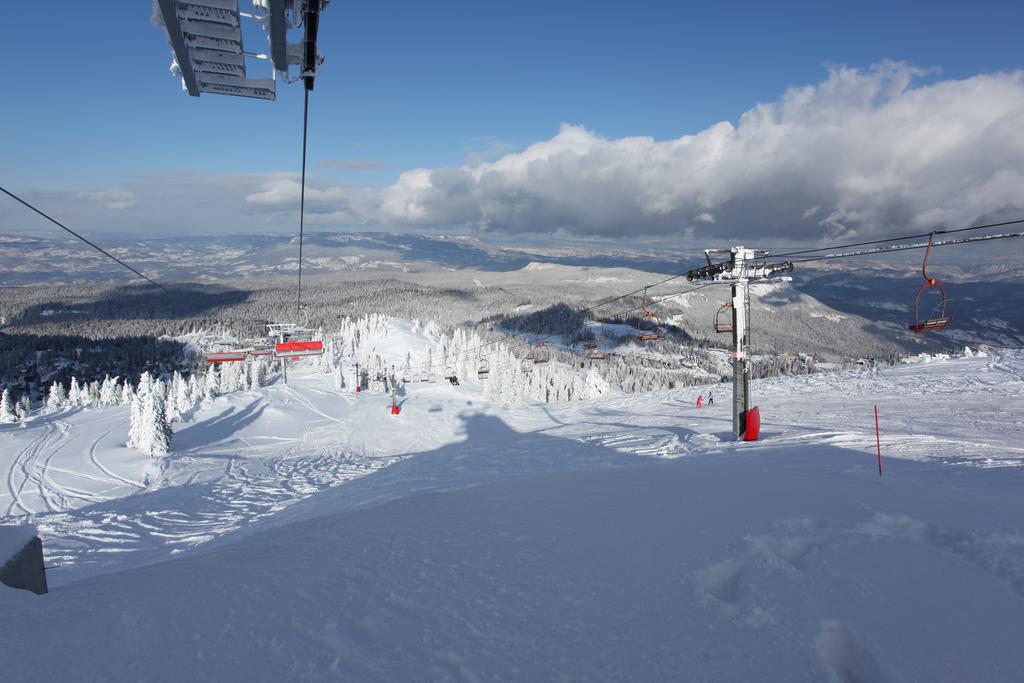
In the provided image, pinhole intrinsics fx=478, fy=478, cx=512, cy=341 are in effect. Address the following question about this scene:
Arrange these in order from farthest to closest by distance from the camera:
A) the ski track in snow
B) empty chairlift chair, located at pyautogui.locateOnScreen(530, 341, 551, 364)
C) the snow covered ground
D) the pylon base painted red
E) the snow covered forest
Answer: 1. the snow covered forest
2. empty chairlift chair, located at pyautogui.locateOnScreen(530, 341, 551, 364)
3. the pylon base painted red
4. the ski track in snow
5. the snow covered ground

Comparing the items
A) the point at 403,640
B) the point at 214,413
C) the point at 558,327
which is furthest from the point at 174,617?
the point at 558,327

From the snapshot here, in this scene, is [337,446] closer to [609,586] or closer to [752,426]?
[752,426]

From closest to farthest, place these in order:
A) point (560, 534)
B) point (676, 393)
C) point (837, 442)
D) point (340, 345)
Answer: point (560, 534) → point (837, 442) → point (676, 393) → point (340, 345)

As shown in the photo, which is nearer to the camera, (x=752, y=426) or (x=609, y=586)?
(x=609, y=586)

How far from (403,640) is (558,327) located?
179 metres

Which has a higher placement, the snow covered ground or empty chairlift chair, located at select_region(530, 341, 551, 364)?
empty chairlift chair, located at select_region(530, 341, 551, 364)

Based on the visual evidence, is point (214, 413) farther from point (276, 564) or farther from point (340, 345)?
point (340, 345)

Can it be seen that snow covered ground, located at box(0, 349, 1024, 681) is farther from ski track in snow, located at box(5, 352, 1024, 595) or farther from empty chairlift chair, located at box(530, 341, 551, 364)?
empty chairlift chair, located at box(530, 341, 551, 364)

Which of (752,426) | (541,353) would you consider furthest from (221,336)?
(752,426)

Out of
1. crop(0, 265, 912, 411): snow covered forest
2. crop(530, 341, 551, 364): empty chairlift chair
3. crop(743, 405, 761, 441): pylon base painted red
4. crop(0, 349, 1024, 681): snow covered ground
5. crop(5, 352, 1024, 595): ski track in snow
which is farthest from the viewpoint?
crop(0, 265, 912, 411): snow covered forest

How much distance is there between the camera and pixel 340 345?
433ft

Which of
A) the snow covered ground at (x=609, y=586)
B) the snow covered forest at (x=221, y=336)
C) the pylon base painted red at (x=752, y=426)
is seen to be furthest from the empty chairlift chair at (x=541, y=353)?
the snow covered ground at (x=609, y=586)

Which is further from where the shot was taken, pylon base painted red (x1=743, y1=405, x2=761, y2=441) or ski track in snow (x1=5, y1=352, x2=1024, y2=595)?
pylon base painted red (x1=743, y1=405, x2=761, y2=441)

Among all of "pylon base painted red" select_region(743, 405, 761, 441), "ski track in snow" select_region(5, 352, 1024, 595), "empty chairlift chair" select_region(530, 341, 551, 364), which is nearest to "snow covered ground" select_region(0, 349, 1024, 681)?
"ski track in snow" select_region(5, 352, 1024, 595)
